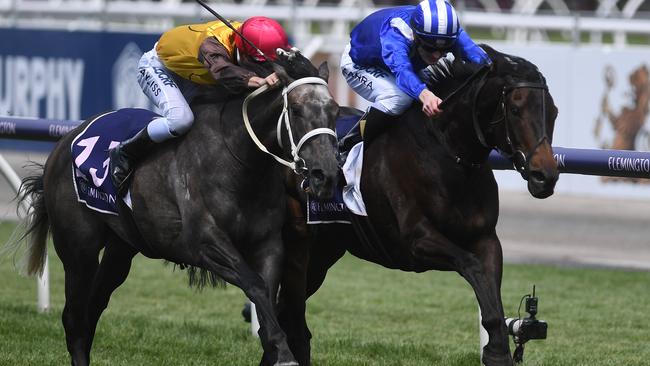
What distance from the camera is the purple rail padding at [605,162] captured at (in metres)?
6.18

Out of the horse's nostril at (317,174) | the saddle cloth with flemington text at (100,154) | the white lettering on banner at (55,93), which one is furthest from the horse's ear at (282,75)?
the white lettering on banner at (55,93)

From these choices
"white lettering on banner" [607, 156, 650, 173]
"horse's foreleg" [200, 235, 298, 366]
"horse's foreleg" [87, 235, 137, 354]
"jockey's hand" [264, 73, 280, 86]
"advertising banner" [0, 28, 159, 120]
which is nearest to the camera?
"horse's foreleg" [200, 235, 298, 366]

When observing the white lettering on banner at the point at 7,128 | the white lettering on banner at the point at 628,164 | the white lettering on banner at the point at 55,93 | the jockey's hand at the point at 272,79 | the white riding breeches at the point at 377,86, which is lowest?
the white lettering on banner at the point at 55,93

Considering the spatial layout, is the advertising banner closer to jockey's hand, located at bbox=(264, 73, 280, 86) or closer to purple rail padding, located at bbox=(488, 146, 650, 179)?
purple rail padding, located at bbox=(488, 146, 650, 179)

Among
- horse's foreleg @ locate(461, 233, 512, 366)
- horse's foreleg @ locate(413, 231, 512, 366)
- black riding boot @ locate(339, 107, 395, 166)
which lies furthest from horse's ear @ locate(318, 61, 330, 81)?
horse's foreleg @ locate(461, 233, 512, 366)

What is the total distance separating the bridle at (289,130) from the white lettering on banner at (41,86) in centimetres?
1107

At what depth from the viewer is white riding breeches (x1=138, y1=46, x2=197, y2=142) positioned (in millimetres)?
5531

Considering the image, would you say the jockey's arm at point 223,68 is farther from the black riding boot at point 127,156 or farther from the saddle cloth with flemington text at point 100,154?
the saddle cloth with flemington text at point 100,154

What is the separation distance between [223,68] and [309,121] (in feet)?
1.92

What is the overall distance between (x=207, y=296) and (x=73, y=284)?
→ 328 cm

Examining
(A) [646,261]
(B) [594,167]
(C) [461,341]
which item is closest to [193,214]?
(B) [594,167]

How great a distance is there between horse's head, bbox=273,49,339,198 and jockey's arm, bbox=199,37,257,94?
171mm

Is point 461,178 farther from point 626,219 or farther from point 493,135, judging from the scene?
point 626,219

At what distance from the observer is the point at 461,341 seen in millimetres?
7586
